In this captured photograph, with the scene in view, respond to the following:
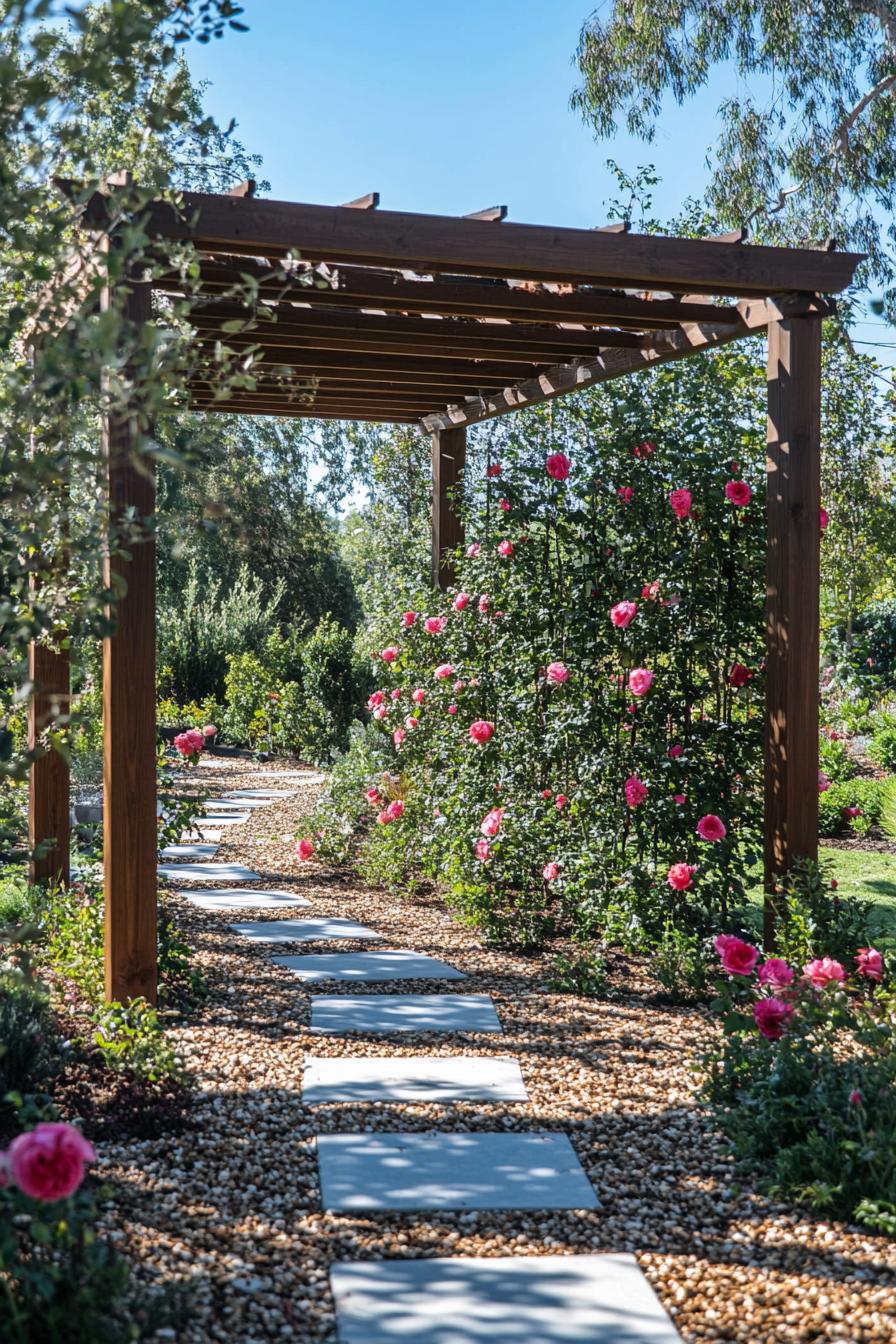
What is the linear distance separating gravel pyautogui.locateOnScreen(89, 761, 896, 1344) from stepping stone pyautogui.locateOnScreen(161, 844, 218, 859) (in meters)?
2.79

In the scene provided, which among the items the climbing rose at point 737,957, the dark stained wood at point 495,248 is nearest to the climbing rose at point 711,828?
the climbing rose at point 737,957

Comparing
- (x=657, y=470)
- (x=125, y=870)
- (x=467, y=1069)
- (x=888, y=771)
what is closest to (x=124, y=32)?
(x=125, y=870)

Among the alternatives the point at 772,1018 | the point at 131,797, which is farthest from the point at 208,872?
the point at 772,1018

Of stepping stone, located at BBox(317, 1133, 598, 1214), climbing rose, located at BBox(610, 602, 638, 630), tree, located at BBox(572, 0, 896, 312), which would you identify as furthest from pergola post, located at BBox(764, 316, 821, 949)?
tree, located at BBox(572, 0, 896, 312)

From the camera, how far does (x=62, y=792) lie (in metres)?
5.02

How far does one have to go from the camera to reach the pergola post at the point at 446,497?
267 inches

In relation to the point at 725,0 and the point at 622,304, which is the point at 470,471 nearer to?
the point at 622,304

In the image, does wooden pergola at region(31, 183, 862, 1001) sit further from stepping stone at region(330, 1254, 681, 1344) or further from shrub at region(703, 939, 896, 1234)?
stepping stone at region(330, 1254, 681, 1344)

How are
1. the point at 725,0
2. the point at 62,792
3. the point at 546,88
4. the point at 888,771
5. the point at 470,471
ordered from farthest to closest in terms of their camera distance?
the point at 546,88 < the point at 725,0 < the point at 888,771 < the point at 470,471 < the point at 62,792

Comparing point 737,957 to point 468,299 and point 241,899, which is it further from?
point 241,899

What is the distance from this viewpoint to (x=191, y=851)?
7070 millimetres

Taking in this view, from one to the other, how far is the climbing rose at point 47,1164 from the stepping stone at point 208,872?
4.64 meters

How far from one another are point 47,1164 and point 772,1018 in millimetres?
1834

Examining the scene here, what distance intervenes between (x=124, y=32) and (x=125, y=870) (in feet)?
7.82
